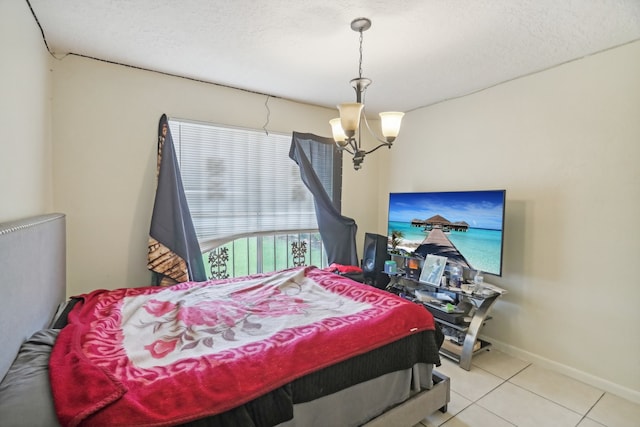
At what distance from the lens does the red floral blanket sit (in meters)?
1.01

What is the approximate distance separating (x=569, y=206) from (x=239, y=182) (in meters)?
2.86

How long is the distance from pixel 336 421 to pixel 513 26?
246 centimetres

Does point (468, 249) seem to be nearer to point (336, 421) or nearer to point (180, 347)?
point (336, 421)

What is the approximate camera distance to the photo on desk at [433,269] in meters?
2.77

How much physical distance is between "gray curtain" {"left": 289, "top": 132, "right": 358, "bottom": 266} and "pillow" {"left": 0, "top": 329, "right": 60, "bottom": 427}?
2.49m

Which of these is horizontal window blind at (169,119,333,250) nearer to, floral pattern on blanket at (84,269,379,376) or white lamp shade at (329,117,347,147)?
floral pattern on blanket at (84,269,379,376)

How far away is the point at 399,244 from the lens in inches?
128

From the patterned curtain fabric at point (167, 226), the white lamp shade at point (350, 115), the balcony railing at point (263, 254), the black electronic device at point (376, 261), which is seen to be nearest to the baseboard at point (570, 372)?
the black electronic device at point (376, 261)

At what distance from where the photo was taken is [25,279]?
1306 mm

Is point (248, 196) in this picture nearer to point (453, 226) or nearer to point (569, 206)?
point (453, 226)

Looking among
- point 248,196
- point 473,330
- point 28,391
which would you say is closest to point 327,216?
point 248,196

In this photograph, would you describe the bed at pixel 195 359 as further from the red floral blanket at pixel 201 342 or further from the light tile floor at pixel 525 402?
the light tile floor at pixel 525 402

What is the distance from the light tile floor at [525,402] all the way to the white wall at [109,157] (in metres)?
2.62

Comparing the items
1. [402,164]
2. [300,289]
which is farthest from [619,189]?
[300,289]
